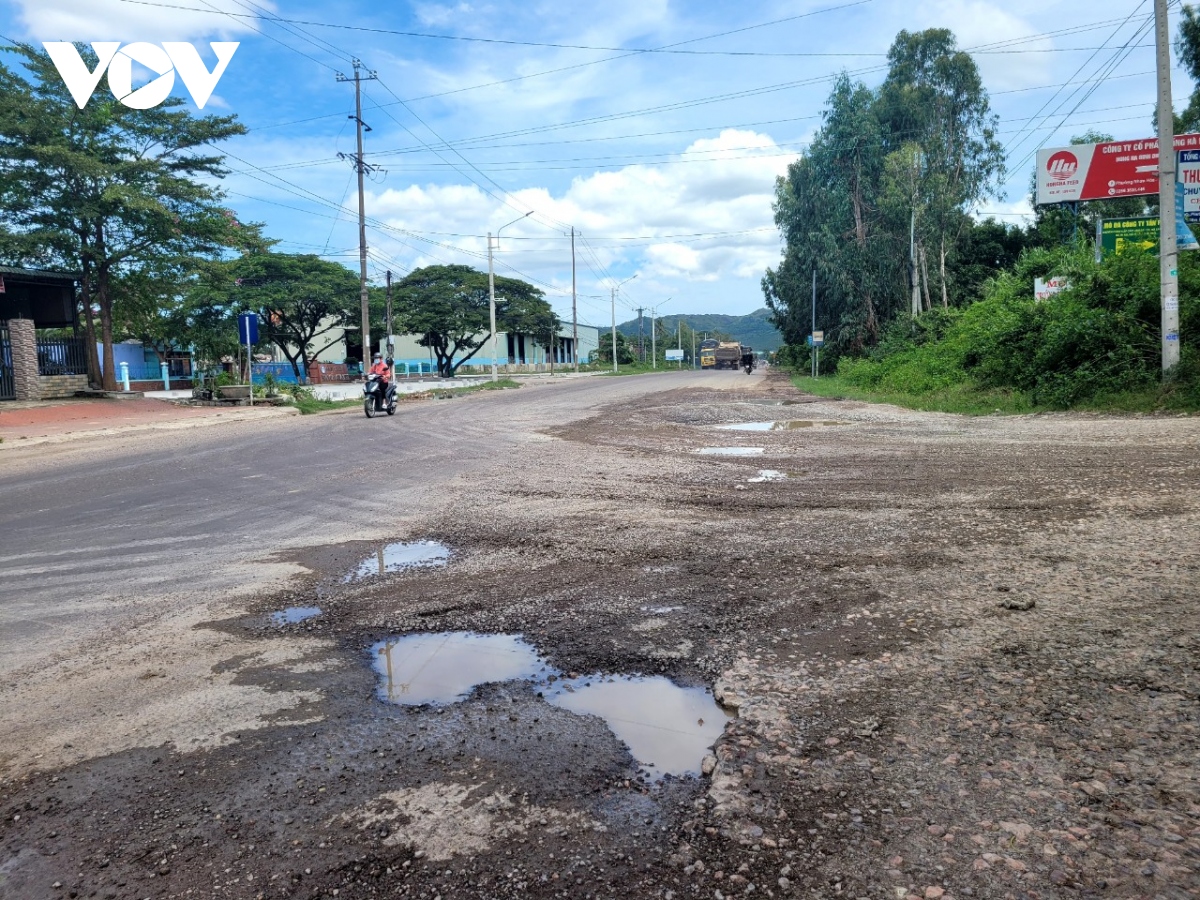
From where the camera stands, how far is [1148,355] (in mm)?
15805

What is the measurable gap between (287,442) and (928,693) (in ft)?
45.6

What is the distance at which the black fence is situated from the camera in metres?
26.5

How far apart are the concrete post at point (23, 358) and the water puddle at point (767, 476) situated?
2485 centimetres

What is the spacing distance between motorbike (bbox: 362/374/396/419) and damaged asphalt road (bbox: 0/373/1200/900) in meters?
14.6

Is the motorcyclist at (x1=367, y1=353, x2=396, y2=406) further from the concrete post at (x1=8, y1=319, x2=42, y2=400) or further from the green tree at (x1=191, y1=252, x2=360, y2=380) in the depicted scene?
the green tree at (x1=191, y1=252, x2=360, y2=380)

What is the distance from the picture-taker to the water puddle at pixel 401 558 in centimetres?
560

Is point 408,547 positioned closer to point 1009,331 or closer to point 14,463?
point 14,463

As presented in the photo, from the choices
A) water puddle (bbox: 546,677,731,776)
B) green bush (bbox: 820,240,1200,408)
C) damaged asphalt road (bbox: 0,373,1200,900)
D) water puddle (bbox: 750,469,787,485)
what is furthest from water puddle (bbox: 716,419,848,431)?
water puddle (bbox: 546,677,731,776)

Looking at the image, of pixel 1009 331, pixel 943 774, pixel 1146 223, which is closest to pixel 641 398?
pixel 1009 331

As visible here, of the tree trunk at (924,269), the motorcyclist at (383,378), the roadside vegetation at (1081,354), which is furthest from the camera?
the tree trunk at (924,269)

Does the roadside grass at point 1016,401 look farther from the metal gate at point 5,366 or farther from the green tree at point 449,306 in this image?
the green tree at point 449,306

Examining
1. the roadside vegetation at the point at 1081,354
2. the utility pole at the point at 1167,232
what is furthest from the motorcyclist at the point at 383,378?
the utility pole at the point at 1167,232

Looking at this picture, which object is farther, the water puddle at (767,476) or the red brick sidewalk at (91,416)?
the red brick sidewalk at (91,416)

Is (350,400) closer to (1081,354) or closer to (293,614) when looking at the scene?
(1081,354)
